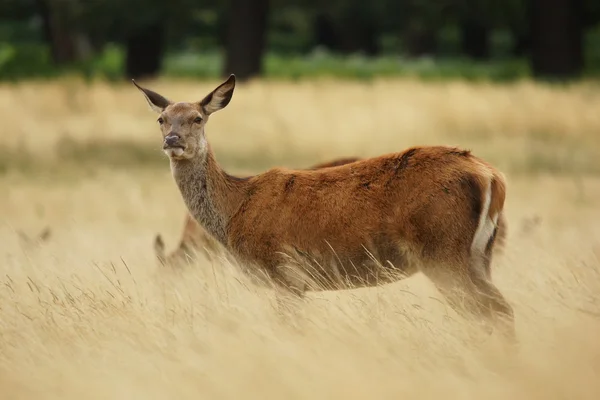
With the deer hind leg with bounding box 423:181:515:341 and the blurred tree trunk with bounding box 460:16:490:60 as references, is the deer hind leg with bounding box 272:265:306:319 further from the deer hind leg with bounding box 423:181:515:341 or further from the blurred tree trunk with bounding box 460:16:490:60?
the blurred tree trunk with bounding box 460:16:490:60

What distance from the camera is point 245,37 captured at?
2591 cm

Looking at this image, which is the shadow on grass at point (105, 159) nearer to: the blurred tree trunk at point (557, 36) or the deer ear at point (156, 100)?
the deer ear at point (156, 100)

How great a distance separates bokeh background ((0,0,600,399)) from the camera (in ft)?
17.2

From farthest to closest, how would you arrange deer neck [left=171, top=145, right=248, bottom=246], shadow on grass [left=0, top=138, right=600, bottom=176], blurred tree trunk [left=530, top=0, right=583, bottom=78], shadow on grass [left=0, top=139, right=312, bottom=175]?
blurred tree trunk [left=530, top=0, right=583, bottom=78]
shadow on grass [left=0, top=139, right=312, bottom=175]
shadow on grass [left=0, top=138, right=600, bottom=176]
deer neck [left=171, top=145, right=248, bottom=246]

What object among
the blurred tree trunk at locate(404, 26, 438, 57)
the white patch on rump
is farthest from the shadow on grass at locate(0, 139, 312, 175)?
the blurred tree trunk at locate(404, 26, 438, 57)

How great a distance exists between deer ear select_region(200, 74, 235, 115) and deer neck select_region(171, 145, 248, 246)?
289 mm

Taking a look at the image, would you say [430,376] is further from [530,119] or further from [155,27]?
[155,27]

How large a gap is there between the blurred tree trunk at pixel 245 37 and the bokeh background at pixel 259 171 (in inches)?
1.8

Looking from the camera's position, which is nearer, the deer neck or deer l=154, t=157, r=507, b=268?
the deer neck

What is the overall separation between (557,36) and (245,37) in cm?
718

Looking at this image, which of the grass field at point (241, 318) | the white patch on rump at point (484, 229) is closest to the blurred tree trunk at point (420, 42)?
the grass field at point (241, 318)

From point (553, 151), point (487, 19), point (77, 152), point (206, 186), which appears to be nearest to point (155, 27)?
point (487, 19)

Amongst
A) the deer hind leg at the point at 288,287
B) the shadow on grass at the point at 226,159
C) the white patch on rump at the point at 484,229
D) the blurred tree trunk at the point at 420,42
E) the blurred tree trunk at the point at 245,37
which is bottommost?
the blurred tree trunk at the point at 420,42

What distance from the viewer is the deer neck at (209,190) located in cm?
700
